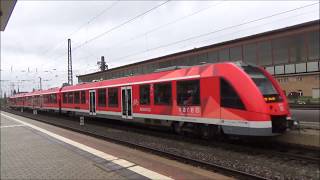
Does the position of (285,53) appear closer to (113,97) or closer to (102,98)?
(113,97)

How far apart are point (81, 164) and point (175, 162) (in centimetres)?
247

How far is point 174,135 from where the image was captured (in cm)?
1578

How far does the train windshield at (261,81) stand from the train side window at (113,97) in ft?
32.1

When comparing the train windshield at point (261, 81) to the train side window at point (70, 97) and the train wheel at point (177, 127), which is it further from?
the train side window at point (70, 97)

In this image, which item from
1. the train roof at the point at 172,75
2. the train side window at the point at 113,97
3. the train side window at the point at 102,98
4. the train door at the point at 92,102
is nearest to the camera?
the train roof at the point at 172,75

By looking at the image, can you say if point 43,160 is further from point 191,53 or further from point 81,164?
point 191,53

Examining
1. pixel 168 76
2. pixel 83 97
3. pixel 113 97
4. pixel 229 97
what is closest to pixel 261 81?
pixel 229 97

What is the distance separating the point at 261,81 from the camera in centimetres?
1191

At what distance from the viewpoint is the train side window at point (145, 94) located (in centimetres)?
1690

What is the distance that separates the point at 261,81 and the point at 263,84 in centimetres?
11

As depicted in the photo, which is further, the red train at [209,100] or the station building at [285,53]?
the station building at [285,53]

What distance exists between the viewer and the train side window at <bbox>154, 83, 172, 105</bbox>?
49.7 feet

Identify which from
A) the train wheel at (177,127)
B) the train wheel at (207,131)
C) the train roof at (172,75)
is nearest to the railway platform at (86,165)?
the train wheel at (207,131)

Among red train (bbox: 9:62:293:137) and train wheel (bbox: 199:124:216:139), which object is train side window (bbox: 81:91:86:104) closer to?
red train (bbox: 9:62:293:137)
